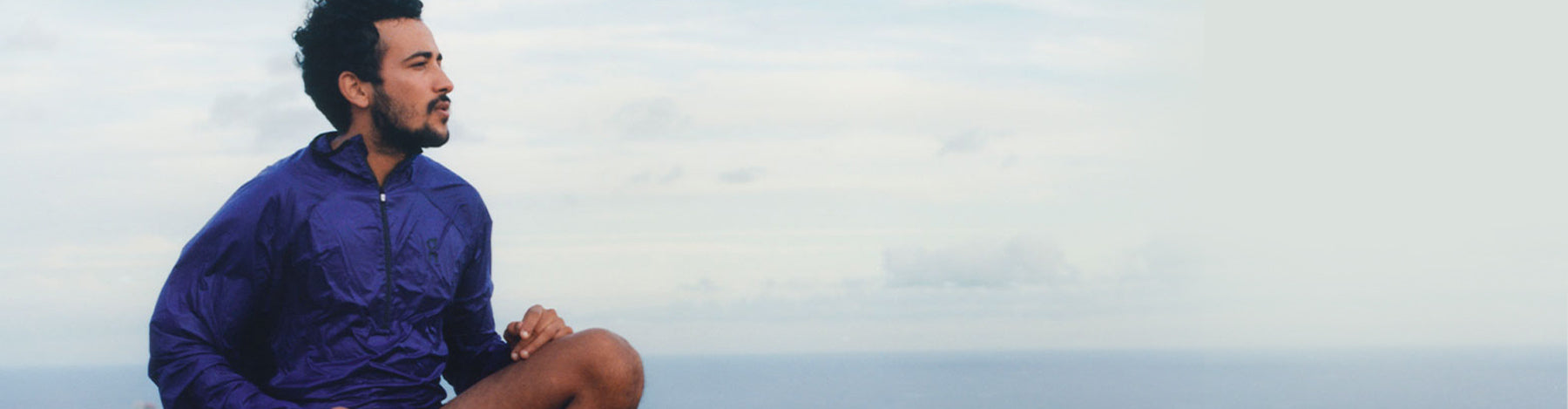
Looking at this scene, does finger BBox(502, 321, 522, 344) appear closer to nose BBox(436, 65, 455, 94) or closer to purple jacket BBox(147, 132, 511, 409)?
purple jacket BBox(147, 132, 511, 409)

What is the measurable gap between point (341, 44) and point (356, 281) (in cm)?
68

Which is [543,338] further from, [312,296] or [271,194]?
[271,194]

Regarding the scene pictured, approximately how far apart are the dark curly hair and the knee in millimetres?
941

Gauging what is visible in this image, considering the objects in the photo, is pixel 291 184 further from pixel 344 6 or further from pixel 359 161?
pixel 344 6

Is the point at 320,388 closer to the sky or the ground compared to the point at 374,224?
closer to the ground

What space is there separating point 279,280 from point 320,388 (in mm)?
294

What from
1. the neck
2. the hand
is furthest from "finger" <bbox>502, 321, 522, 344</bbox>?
the neck

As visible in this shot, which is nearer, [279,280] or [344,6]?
[279,280]

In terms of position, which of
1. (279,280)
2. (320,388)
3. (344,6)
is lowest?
(320,388)

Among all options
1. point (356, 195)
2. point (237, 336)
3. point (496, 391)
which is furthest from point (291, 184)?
point (496, 391)

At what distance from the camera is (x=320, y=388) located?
3936 millimetres

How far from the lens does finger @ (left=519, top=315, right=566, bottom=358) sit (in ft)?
13.1

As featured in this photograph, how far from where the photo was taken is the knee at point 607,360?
12.7 ft

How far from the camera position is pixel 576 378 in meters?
3.89
